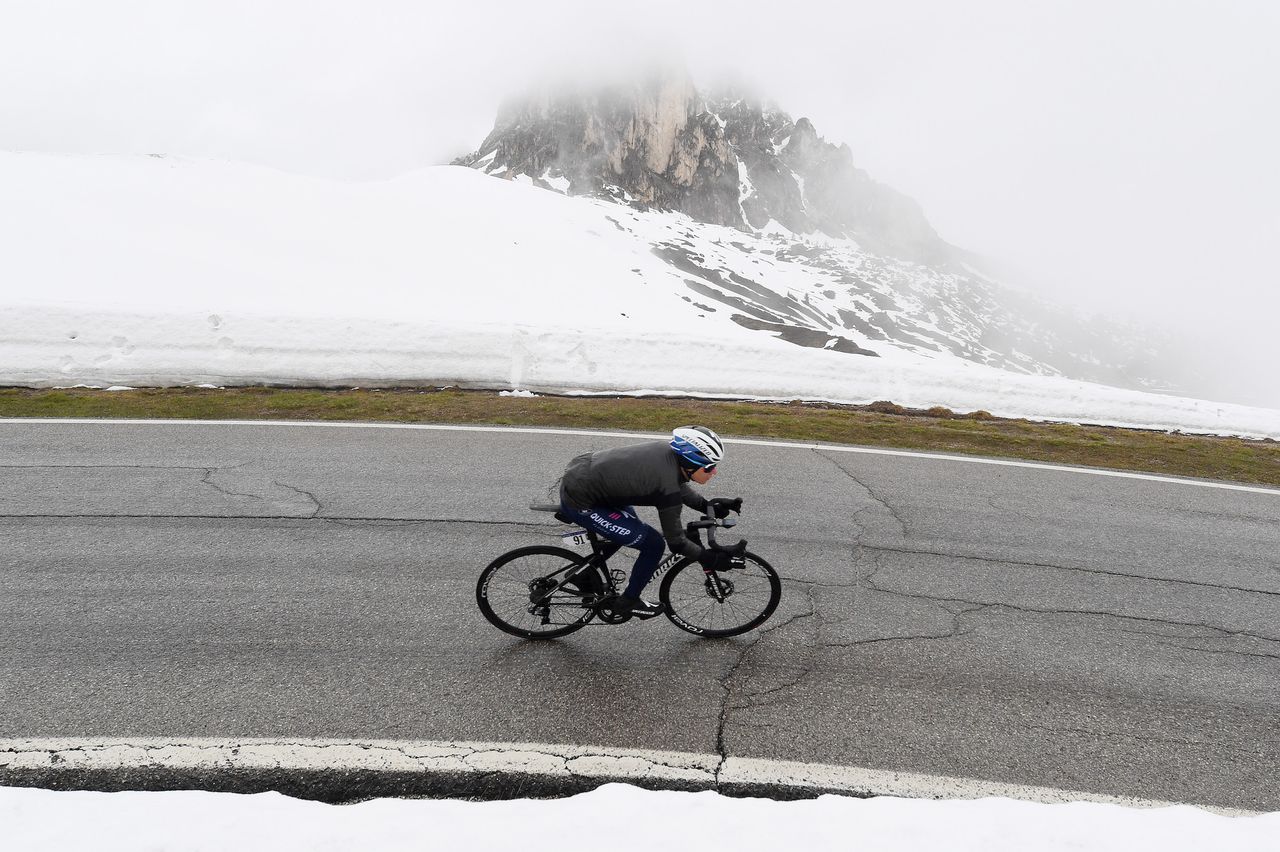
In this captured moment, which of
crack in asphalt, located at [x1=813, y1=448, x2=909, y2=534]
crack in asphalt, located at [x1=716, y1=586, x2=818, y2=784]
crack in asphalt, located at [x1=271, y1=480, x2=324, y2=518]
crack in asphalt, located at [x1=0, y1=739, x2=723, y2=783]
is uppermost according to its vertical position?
crack in asphalt, located at [x1=813, y1=448, x2=909, y2=534]

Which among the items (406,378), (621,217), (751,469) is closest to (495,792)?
(751,469)

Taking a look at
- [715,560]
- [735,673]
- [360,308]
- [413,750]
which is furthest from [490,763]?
[360,308]

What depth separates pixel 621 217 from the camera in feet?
306

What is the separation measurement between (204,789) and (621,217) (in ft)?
311

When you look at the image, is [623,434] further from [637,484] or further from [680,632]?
[637,484]

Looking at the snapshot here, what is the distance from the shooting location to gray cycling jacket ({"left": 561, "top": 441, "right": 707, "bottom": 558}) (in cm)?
466

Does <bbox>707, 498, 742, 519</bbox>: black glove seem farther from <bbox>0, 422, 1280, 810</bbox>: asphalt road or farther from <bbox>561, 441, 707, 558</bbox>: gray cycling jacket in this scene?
<bbox>0, 422, 1280, 810</bbox>: asphalt road

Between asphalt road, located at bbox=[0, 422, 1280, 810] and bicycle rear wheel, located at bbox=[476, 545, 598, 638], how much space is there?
0.51ft

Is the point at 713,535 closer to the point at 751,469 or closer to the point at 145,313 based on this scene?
the point at 751,469

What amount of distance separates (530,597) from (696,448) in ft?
5.70

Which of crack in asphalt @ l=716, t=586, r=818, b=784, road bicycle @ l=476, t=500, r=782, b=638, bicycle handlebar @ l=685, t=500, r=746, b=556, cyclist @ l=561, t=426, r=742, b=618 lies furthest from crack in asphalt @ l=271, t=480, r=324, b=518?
crack in asphalt @ l=716, t=586, r=818, b=784

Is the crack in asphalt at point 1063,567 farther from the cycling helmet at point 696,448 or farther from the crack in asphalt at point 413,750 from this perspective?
the crack in asphalt at point 413,750

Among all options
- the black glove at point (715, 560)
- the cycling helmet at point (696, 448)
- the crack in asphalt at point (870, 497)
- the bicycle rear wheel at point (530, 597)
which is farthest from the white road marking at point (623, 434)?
the cycling helmet at point (696, 448)

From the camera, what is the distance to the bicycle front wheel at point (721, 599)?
5.26 m
